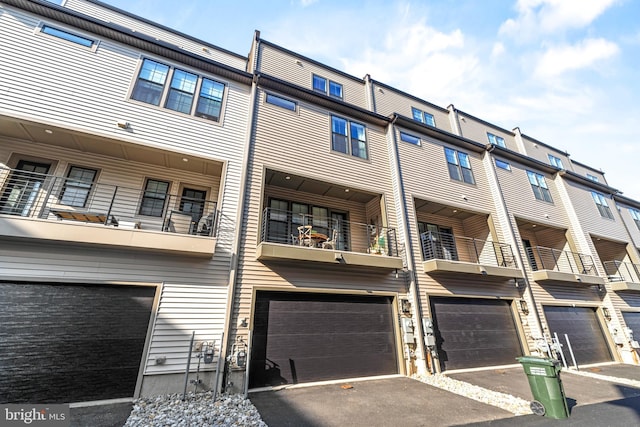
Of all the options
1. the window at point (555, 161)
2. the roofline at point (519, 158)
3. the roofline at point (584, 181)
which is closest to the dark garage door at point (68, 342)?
the roofline at point (519, 158)

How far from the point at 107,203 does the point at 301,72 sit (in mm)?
8717

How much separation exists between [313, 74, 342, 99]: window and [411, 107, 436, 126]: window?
442 centimetres

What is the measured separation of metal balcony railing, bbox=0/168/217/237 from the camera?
239 inches

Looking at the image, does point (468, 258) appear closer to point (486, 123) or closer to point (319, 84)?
point (486, 123)

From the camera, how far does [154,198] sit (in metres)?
7.29

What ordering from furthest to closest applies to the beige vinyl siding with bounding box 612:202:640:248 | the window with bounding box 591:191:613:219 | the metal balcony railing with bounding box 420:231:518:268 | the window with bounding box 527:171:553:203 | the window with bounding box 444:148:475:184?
the beige vinyl siding with bounding box 612:202:640:248 < the window with bounding box 591:191:613:219 < the window with bounding box 527:171:553:203 < the window with bounding box 444:148:475:184 < the metal balcony railing with bounding box 420:231:518:268

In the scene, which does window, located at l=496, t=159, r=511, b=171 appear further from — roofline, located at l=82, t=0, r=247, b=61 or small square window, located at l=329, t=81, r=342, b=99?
roofline, located at l=82, t=0, r=247, b=61

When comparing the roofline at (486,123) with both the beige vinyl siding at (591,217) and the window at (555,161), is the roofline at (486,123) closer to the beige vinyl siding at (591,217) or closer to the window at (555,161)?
the window at (555,161)

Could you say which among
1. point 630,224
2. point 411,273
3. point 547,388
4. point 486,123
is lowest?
point 547,388

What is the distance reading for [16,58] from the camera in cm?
605

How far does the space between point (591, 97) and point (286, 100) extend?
13.2 meters

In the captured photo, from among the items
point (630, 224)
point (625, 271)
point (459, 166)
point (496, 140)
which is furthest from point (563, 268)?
point (630, 224)

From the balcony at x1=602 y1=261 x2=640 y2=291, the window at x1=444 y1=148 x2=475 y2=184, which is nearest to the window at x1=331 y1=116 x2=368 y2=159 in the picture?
the window at x1=444 y1=148 x2=475 y2=184

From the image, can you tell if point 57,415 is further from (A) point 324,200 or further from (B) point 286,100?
(B) point 286,100
